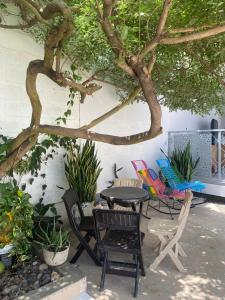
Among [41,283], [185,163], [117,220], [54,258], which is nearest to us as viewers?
[41,283]

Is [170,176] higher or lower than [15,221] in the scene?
higher

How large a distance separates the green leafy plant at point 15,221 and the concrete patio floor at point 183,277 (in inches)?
36.4

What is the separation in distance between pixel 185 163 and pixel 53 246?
4939 mm

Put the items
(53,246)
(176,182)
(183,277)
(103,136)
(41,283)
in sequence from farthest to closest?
1. (176,182)
2. (183,277)
3. (53,246)
4. (41,283)
5. (103,136)

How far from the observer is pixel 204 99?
5934 mm

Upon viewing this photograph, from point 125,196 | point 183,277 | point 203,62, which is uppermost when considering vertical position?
point 203,62

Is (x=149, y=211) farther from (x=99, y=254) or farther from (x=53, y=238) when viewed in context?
(x=53, y=238)

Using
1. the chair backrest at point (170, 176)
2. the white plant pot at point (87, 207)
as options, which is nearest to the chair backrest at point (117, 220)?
the white plant pot at point (87, 207)

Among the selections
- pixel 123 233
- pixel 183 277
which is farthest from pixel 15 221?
pixel 183 277

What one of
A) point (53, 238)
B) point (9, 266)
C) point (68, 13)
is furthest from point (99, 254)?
point (68, 13)

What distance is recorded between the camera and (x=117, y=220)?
3.06m

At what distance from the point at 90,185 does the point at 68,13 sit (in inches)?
134

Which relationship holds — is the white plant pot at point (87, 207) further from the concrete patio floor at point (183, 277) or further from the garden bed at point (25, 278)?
the garden bed at point (25, 278)

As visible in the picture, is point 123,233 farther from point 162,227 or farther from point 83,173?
point 83,173
